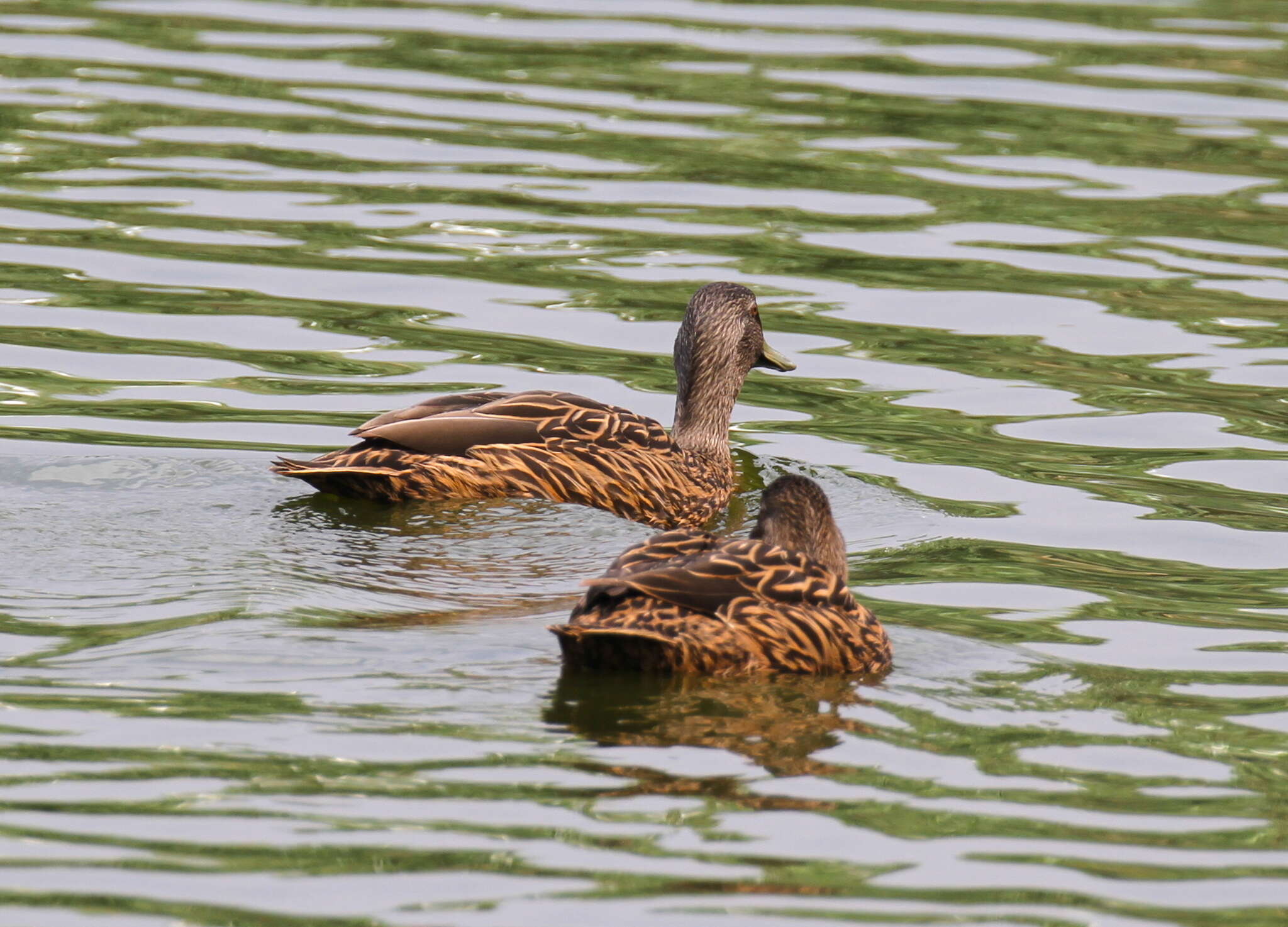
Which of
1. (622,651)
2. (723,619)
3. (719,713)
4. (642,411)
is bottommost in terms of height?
(719,713)

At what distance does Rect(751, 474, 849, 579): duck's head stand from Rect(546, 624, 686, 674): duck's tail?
37.4 inches

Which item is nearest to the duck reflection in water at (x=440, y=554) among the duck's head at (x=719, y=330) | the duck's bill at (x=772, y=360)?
the duck's head at (x=719, y=330)

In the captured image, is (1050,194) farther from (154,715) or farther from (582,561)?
(154,715)

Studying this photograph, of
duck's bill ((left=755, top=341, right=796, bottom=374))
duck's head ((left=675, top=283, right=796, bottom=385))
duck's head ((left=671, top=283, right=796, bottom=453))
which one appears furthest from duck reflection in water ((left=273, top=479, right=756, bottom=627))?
duck's bill ((left=755, top=341, right=796, bottom=374))

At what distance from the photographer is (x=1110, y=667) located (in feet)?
26.9

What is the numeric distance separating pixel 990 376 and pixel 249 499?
16.9ft

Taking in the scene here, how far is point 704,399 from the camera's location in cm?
1178

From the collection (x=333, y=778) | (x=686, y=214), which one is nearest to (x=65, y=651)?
(x=333, y=778)

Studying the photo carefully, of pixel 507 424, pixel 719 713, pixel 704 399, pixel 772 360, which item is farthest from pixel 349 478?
pixel 719 713

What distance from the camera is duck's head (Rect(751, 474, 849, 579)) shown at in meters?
8.52

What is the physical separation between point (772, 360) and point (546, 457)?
2.07 meters

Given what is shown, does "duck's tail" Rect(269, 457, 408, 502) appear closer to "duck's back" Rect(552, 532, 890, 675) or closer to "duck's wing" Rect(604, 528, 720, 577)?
"duck's wing" Rect(604, 528, 720, 577)

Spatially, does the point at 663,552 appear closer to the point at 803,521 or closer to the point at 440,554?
the point at 803,521

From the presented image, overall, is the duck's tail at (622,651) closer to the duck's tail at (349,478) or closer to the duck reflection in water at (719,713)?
the duck reflection in water at (719,713)
